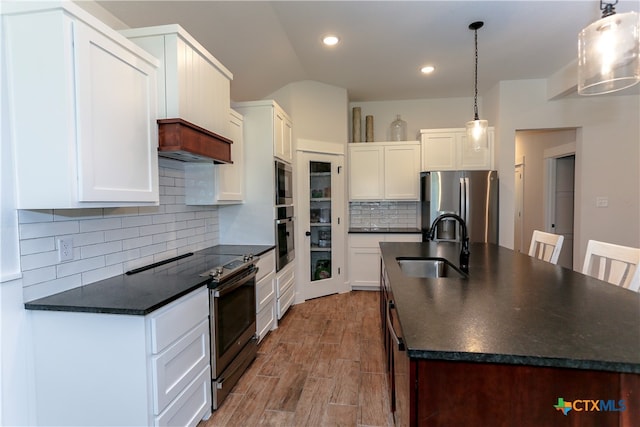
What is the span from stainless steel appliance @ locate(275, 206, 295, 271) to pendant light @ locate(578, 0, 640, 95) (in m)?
2.64

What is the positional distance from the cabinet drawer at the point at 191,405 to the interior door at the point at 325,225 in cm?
224

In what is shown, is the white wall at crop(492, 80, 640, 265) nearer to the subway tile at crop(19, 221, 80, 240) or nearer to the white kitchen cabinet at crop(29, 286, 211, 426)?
the white kitchen cabinet at crop(29, 286, 211, 426)

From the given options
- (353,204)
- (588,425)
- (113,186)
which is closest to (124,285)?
(113,186)

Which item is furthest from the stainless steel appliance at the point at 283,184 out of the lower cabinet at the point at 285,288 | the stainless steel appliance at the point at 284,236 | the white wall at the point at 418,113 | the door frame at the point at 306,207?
the white wall at the point at 418,113

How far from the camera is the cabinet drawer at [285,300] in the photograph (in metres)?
3.34

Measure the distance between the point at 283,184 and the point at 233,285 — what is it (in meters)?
1.58

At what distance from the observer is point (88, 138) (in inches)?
54.9

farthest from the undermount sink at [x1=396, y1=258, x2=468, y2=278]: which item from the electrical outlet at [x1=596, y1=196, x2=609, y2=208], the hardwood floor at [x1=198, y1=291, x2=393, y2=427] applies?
the electrical outlet at [x1=596, y1=196, x2=609, y2=208]

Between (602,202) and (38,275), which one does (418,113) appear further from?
(38,275)

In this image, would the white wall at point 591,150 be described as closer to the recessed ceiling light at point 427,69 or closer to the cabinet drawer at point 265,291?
the recessed ceiling light at point 427,69

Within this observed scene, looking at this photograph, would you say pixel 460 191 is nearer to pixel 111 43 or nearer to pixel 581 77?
pixel 581 77

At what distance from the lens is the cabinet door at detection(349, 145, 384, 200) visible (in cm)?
457

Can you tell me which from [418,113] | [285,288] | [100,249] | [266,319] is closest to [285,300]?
[285,288]

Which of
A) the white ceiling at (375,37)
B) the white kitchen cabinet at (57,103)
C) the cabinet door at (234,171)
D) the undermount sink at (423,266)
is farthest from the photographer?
the cabinet door at (234,171)
